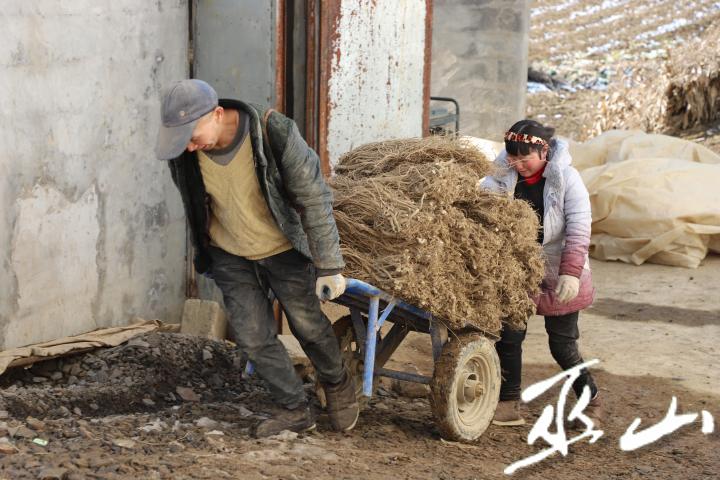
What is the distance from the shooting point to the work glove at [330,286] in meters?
4.68

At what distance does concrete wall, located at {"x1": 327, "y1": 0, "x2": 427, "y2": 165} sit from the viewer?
7.02m

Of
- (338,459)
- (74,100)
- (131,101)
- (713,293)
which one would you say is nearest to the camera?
(338,459)

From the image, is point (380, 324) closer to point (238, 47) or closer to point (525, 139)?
point (525, 139)

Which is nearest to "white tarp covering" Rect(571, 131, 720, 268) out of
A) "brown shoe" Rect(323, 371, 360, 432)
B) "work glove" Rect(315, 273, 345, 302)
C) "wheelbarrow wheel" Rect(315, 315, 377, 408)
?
"wheelbarrow wheel" Rect(315, 315, 377, 408)

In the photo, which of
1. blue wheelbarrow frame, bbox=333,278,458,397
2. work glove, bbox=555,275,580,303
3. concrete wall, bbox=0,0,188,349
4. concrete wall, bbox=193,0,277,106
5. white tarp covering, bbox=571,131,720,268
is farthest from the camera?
white tarp covering, bbox=571,131,720,268

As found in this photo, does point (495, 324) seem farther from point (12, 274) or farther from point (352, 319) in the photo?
point (12, 274)

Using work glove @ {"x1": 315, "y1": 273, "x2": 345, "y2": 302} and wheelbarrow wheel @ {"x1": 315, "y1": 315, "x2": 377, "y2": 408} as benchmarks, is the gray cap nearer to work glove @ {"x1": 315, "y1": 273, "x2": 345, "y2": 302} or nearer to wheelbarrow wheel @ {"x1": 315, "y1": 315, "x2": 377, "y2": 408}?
work glove @ {"x1": 315, "y1": 273, "x2": 345, "y2": 302}

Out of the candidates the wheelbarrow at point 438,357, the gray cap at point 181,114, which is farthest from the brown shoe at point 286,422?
the gray cap at point 181,114

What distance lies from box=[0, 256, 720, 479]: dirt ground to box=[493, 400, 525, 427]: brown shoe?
43 mm

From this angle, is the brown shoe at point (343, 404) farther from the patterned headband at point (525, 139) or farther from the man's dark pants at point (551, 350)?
the patterned headband at point (525, 139)

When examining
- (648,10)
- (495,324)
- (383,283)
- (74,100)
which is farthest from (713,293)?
(648,10)

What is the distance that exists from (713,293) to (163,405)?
4.95 metres

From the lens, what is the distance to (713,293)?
28.8 feet

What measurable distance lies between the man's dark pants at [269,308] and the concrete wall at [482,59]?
312 inches
